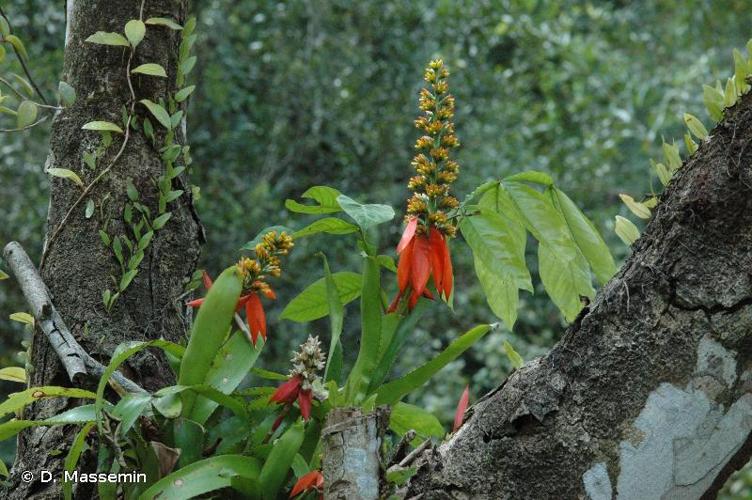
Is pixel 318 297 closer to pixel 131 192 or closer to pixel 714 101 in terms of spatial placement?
pixel 131 192

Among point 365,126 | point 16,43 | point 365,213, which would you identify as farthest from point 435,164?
point 365,126

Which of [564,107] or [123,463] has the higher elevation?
[564,107]

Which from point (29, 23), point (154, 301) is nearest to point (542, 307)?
point (29, 23)

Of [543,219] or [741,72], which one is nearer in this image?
[741,72]

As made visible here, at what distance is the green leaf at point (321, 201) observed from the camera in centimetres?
117

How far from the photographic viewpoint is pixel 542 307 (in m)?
4.93

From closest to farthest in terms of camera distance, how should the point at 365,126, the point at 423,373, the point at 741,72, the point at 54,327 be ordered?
the point at 741,72 < the point at 423,373 < the point at 54,327 < the point at 365,126

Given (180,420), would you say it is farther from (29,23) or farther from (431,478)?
(29,23)

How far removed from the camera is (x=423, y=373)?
1.14 m

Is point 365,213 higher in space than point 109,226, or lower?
higher

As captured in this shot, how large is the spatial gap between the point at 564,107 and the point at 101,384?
5.07 m

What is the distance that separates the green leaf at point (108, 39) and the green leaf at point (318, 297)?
47 centimetres

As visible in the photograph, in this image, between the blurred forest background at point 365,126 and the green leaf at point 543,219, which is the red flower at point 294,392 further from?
the blurred forest background at point 365,126

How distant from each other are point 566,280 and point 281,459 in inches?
20.1
